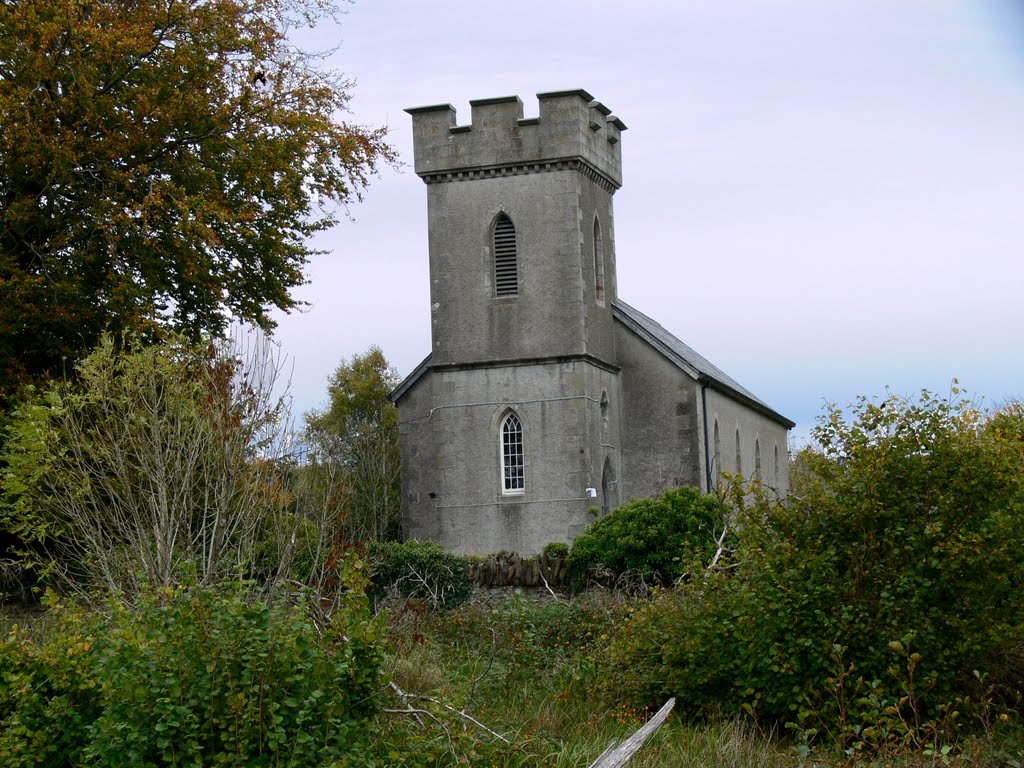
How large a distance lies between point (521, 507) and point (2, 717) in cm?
2144

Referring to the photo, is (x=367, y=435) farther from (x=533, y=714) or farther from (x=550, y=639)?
(x=533, y=714)

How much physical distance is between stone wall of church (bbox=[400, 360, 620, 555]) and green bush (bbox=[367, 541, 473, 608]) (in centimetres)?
765

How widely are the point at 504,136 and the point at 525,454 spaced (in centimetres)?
809

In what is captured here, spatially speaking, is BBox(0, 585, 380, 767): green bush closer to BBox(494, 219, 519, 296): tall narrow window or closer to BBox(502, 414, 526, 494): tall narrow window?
BBox(502, 414, 526, 494): tall narrow window

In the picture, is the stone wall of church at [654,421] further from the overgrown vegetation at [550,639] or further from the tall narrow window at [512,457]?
the overgrown vegetation at [550,639]

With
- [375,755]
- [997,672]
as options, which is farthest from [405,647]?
[997,672]

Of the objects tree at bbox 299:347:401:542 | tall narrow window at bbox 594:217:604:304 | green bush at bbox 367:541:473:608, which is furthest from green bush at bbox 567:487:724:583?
tree at bbox 299:347:401:542

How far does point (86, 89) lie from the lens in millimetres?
20859

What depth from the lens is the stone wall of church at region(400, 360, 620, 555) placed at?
3045 cm

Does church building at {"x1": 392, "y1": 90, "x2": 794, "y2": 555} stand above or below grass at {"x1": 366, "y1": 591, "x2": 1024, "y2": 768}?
above

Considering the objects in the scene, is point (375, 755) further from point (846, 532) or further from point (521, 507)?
point (521, 507)

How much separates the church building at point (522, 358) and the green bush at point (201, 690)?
834 inches

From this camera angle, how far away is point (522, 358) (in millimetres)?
31266

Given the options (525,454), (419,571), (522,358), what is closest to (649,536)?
(419,571)
